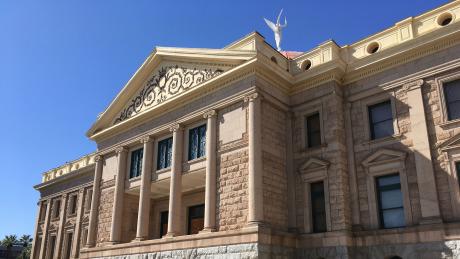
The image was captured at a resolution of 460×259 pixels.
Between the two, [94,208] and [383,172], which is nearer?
[383,172]

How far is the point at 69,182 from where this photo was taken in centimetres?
3794

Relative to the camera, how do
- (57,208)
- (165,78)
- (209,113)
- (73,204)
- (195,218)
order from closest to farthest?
(209,113), (195,218), (165,78), (73,204), (57,208)

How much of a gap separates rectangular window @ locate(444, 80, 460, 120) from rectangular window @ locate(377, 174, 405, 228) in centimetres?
301

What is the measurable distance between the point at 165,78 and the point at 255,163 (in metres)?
8.61

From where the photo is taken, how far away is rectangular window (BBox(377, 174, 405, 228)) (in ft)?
55.1

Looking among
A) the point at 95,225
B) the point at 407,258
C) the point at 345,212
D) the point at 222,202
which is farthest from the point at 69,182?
the point at 407,258

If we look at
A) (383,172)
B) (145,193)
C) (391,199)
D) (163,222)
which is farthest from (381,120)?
(163,222)

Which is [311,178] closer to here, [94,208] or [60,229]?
[94,208]

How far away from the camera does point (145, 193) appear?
22578 millimetres

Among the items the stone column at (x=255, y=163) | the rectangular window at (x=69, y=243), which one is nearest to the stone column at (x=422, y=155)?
the stone column at (x=255, y=163)

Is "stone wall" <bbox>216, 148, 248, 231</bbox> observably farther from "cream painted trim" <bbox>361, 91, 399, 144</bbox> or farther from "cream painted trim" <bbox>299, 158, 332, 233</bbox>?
"cream painted trim" <bbox>361, 91, 399, 144</bbox>

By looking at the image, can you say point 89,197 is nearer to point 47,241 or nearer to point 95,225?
point 47,241

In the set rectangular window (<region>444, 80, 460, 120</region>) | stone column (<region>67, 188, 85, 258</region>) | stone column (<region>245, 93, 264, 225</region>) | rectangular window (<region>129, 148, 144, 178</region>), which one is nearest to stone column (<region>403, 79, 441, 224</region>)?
rectangular window (<region>444, 80, 460, 120</region>)

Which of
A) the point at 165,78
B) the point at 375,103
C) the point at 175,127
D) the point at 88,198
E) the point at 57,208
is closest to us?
the point at 375,103
